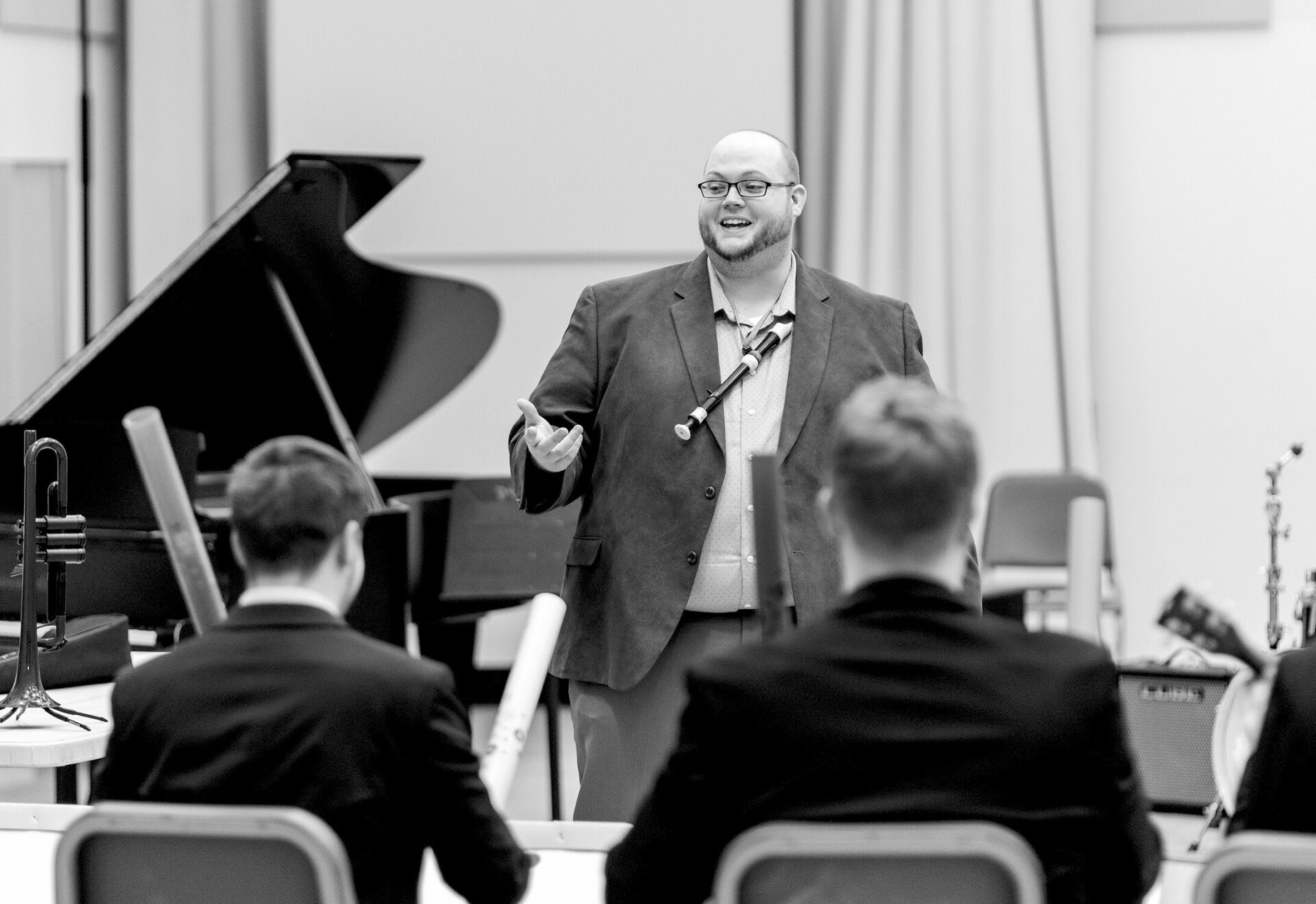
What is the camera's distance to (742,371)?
2.66m

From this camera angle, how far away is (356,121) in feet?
20.4

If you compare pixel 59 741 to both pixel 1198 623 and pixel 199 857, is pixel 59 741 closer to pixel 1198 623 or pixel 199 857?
pixel 199 857

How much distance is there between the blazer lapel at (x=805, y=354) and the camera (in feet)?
8.65

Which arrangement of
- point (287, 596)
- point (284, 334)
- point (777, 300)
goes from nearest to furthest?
1. point (287, 596)
2. point (777, 300)
3. point (284, 334)

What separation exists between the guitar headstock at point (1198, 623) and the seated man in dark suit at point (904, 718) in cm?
16

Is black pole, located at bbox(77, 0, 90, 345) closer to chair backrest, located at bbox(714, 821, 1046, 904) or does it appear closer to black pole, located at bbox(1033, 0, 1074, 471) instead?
black pole, located at bbox(1033, 0, 1074, 471)

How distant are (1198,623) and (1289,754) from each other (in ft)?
0.93

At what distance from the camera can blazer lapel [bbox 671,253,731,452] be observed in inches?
105

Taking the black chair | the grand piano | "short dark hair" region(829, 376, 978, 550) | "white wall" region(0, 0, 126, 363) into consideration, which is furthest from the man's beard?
"white wall" region(0, 0, 126, 363)

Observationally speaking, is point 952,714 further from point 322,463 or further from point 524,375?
point 524,375

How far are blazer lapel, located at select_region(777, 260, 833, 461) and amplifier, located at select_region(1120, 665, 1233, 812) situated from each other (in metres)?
2.05

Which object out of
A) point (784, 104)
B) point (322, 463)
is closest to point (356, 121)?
point (784, 104)

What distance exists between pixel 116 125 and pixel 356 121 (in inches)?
39.9

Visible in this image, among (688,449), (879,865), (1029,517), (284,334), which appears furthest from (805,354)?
(1029,517)
